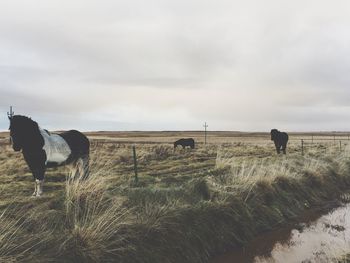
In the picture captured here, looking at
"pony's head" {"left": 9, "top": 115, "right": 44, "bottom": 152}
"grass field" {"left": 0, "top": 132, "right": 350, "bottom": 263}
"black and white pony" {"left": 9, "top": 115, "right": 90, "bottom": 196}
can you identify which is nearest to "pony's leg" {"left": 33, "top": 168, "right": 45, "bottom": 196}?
"black and white pony" {"left": 9, "top": 115, "right": 90, "bottom": 196}

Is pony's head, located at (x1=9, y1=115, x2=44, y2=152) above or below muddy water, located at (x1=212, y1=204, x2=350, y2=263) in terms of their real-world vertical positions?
above

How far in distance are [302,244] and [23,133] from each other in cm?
694

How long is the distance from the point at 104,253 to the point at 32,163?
411cm

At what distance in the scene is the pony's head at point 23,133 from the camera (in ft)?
32.4

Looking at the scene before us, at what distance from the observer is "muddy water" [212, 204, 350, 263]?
8.48 metres

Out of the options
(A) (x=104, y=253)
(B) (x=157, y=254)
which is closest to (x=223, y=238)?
(B) (x=157, y=254)

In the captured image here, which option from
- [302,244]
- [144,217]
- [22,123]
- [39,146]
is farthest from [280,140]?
[144,217]

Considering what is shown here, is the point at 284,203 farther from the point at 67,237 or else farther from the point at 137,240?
the point at 67,237

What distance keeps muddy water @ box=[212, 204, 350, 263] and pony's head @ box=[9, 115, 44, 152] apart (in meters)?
5.07

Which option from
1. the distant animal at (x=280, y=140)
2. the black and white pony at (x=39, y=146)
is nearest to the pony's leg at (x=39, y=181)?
the black and white pony at (x=39, y=146)

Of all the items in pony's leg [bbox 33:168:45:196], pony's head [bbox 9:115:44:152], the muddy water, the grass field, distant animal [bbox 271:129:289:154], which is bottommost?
the muddy water

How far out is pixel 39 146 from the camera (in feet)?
33.2

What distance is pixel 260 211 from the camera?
11.1 m

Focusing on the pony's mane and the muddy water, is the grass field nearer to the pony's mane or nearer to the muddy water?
the muddy water
